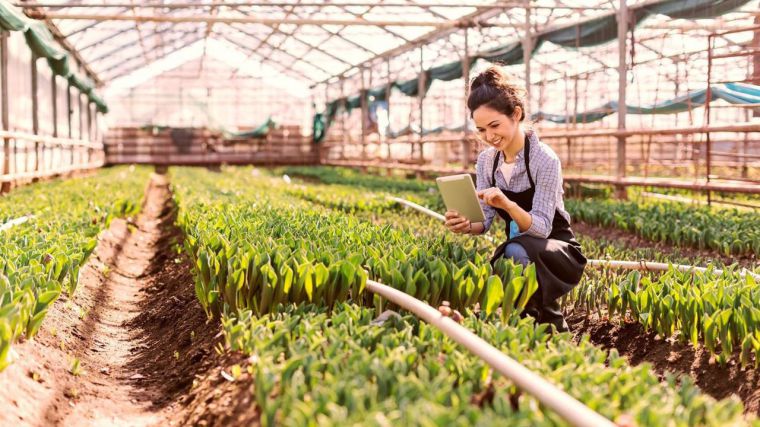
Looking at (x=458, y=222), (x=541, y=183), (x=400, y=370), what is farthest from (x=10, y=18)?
(x=400, y=370)

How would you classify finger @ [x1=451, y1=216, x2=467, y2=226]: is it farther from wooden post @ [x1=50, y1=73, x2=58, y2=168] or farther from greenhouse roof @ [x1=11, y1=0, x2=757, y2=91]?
wooden post @ [x1=50, y1=73, x2=58, y2=168]

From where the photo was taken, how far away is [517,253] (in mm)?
3297

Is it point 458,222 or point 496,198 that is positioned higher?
point 496,198

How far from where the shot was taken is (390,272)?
3.06 meters

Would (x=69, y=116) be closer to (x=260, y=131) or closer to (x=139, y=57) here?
(x=260, y=131)

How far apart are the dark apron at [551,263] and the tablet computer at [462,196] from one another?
0.66ft

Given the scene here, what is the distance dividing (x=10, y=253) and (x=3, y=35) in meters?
8.87

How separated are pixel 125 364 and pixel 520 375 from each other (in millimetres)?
2259

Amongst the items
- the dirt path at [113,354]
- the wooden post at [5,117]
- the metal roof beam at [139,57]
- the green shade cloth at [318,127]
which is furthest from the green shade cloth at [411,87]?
the dirt path at [113,354]

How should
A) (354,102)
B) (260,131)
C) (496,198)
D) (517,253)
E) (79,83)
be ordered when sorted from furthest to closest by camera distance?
1. (260,131)
2. (354,102)
3. (79,83)
4. (517,253)
5. (496,198)

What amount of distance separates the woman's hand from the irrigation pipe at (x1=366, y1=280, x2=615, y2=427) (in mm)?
931

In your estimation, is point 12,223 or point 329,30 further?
point 329,30

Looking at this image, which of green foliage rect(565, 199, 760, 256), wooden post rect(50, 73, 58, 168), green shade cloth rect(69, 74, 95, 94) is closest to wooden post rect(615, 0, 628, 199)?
green foliage rect(565, 199, 760, 256)

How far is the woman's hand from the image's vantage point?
3.52 metres
